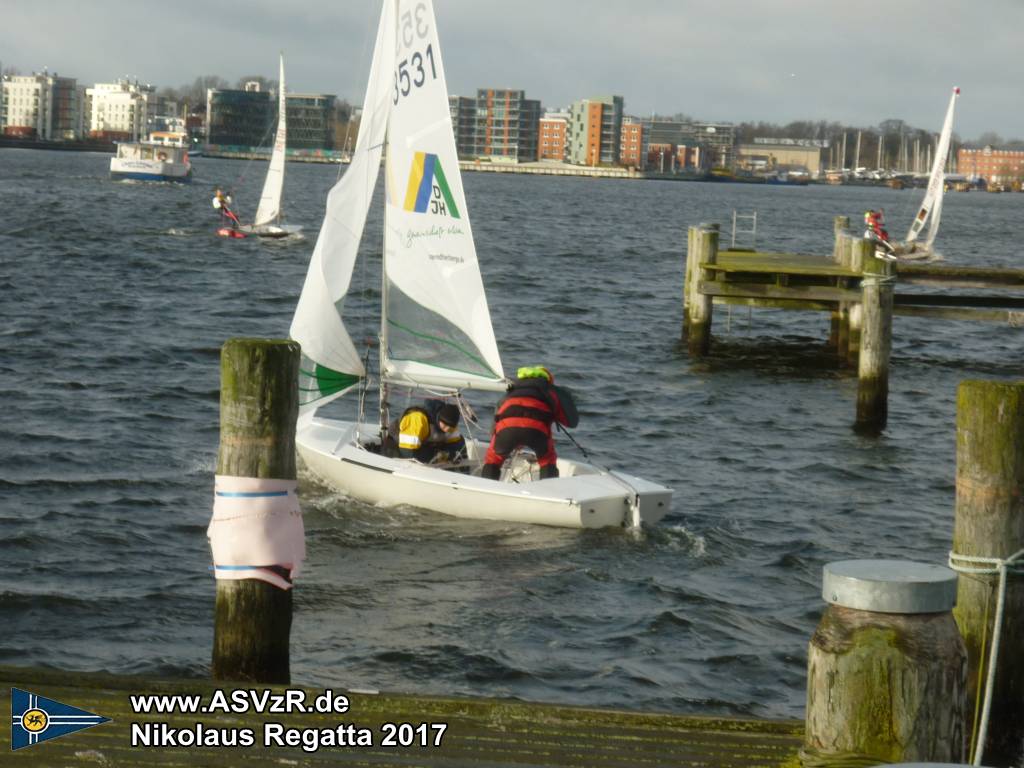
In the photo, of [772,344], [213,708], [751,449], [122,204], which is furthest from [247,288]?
[122,204]

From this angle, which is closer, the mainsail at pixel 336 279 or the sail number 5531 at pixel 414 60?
the mainsail at pixel 336 279

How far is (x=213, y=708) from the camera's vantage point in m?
5.71

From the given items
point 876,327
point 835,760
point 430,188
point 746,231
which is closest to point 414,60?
point 430,188

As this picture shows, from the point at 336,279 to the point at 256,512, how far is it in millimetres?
6868

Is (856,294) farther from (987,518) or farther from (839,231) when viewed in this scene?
(987,518)

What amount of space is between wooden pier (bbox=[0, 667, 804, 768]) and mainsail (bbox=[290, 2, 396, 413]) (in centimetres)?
705

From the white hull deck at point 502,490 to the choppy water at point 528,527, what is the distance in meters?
0.16

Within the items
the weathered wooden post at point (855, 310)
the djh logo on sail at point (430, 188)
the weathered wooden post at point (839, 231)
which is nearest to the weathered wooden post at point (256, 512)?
the djh logo on sail at point (430, 188)

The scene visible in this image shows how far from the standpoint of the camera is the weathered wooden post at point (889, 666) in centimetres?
455

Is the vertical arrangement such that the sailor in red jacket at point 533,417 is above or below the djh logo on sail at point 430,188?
below

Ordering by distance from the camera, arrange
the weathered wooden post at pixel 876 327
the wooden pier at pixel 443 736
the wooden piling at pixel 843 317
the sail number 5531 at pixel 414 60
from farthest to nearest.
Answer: the wooden piling at pixel 843 317 → the weathered wooden post at pixel 876 327 → the sail number 5531 at pixel 414 60 → the wooden pier at pixel 443 736

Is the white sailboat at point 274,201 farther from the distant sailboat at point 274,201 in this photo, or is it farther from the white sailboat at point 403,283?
the white sailboat at point 403,283

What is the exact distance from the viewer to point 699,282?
21781 millimetres

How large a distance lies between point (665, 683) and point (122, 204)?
62542 mm
